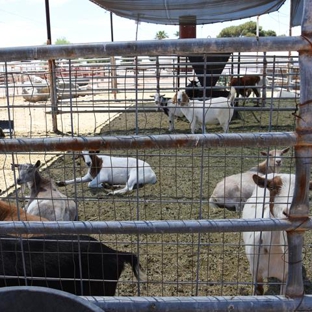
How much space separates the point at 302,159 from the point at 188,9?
424 inches

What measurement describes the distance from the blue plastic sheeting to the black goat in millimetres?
9473

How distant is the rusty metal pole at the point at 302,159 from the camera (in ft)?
6.52

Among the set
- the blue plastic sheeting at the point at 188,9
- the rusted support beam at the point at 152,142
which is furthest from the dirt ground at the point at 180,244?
the blue plastic sheeting at the point at 188,9

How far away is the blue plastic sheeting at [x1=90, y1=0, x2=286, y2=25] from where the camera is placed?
11266 millimetres

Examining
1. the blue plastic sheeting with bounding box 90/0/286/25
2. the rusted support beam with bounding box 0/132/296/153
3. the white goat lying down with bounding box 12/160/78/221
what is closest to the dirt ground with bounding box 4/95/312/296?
A: the rusted support beam with bounding box 0/132/296/153

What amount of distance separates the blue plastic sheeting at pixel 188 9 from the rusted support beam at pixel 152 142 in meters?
9.77

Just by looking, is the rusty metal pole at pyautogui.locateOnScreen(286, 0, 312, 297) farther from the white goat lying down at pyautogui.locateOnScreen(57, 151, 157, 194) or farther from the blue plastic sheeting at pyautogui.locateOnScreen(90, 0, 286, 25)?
the blue plastic sheeting at pyautogui.locateOnScreen(90, 0, 286, 25)

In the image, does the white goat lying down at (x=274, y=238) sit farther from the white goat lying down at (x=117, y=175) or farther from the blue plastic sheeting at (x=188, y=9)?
the blue plastic sheeting at (x=188, y=9)

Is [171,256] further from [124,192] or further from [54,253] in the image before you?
[124,192]

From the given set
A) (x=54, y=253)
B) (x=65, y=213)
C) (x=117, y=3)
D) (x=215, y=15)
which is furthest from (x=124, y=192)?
(x=215, y=15)

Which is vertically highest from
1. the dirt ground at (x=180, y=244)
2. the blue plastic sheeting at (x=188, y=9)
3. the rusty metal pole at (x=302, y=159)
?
the blue plastic sheeting at (x=188, y=9)

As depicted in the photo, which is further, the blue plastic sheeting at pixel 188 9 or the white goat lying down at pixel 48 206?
the blue plastic sheeting at pixel 188 9

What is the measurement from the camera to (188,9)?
1193 cm

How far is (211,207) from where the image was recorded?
19.3 feet
